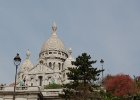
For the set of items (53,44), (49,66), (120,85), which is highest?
(53,44)

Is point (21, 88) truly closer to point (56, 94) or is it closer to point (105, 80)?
point (56, 94)

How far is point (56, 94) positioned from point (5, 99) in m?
7.64

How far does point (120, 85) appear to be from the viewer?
72.2 meters

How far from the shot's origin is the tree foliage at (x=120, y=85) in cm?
6793

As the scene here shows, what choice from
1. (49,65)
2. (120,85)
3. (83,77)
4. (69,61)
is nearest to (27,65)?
(49,65)

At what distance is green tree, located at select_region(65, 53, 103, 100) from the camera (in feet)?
181

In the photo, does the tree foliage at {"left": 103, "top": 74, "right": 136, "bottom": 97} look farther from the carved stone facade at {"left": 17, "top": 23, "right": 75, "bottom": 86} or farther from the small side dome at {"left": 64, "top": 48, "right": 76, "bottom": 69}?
the carved stone facade at {"left": 17, "top": 23, "right": 75, "bottom": 86}

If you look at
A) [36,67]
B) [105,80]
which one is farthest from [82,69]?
[36,67]

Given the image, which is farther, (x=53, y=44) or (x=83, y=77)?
(x=53, y=44)

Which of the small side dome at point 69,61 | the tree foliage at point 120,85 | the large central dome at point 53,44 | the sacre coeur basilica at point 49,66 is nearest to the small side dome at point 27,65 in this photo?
the sacre coeur basilica at point 49,66

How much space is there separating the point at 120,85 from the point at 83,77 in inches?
601

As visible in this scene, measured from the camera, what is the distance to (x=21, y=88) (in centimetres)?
6650

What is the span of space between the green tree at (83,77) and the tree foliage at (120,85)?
30.3 ft

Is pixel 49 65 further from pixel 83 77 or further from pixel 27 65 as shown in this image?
pixel 83 77
